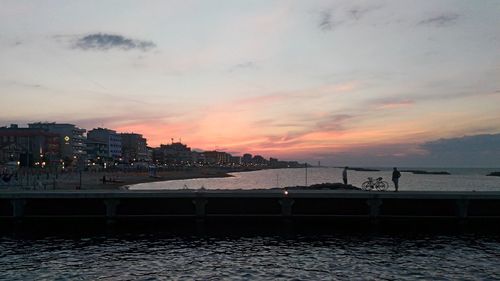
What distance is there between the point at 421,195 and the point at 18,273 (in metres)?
27.6

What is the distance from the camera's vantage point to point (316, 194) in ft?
116

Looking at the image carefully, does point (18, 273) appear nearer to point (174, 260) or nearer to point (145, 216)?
point (174, 260)

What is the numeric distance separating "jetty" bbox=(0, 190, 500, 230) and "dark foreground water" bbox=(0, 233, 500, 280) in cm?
462

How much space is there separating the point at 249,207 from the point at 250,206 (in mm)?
121

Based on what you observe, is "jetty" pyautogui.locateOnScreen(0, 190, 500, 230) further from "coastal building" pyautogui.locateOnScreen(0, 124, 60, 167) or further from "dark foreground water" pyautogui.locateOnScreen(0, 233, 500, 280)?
"coastal building" pyautogui.locateOnScreen(0, 124, 60, 167)

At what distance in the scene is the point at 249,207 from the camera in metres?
39.3

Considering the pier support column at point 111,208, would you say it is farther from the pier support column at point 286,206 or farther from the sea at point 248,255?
the pier support column at point 286,206

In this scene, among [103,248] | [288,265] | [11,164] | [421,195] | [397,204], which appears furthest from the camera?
[11,164]

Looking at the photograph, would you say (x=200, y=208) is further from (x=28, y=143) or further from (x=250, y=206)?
(x=28, y=143)

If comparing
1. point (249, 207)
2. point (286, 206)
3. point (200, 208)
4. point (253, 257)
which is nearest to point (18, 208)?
point (200, 208)

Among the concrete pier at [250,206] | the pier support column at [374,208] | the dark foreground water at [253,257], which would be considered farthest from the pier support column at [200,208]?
the pier support column at [374,208]

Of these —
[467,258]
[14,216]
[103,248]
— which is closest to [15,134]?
[14,216]

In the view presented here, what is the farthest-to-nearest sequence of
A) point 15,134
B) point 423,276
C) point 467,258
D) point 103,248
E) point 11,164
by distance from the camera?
point 15,134 < point 11,164 < point 103,248 < point 467,258 < point 423,276

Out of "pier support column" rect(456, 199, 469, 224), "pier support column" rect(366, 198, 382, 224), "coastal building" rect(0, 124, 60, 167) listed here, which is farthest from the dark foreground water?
"coastal building" rect(0, 124, 60, 167)
